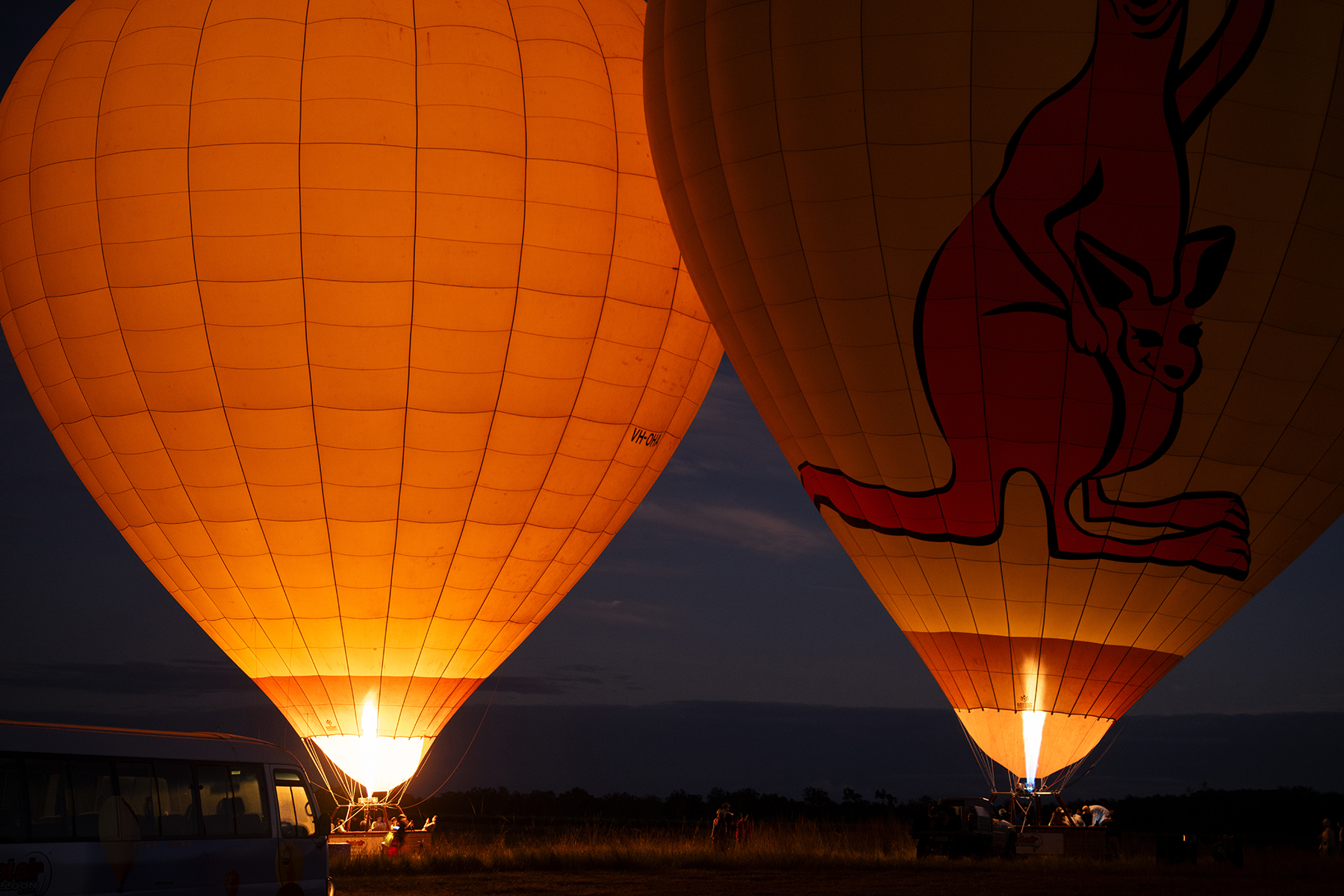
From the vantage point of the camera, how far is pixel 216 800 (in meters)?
9.29

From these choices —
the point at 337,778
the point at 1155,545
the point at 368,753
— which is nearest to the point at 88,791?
the point at 368,753

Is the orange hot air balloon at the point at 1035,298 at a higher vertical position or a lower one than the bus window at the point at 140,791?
higher

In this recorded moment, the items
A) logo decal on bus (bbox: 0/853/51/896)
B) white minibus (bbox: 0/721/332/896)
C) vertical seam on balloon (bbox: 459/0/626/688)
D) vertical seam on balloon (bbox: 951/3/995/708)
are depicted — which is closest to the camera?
logo decal on bus (bbox: 0/853/51/896)

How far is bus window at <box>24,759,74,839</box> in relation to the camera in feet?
26.0

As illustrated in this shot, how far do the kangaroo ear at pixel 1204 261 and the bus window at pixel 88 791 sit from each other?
9.36m

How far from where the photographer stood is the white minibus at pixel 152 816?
25.9ft

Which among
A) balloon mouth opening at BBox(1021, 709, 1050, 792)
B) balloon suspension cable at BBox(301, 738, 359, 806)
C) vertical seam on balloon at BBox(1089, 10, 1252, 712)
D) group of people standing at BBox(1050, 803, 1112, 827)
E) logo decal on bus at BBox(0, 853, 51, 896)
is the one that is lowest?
logo decal on bus at BBox(0, 853, 51, 896)

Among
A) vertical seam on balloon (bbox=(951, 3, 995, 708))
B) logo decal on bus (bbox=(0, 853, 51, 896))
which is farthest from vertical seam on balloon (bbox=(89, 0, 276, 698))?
vertical seam on balloon (bbox=(951, 3, 995, 708))

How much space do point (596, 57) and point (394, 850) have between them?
9.04 metres

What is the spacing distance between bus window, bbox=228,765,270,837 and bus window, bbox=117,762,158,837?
0.77 meters

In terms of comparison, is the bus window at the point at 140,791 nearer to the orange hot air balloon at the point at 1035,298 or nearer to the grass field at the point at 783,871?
the grass field at the point at 783,871

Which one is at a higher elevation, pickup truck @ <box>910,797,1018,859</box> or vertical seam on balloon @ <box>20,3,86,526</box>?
vertical seam on balloon @ <box>20,3,86,526</box>

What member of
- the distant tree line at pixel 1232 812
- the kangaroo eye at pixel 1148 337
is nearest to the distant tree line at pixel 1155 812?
the distant tree line at pixel 1232 812

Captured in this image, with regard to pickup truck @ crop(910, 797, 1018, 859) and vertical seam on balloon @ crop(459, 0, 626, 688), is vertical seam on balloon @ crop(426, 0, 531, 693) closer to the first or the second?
vertical seam on balloon @ crop(459, 0, 626, 688)
